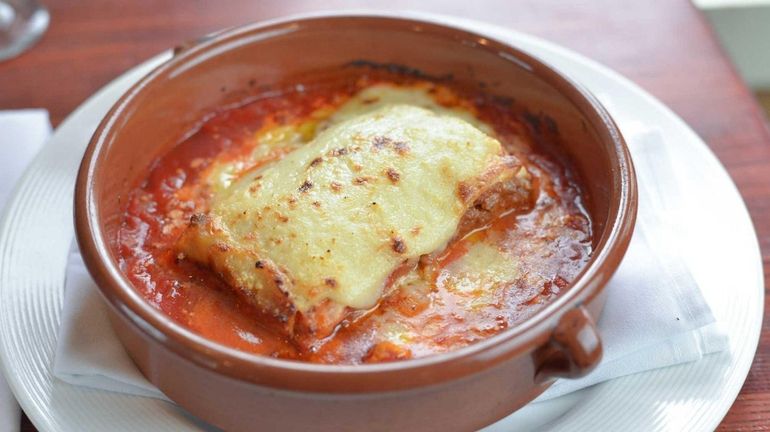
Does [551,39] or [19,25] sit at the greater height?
[551,39]

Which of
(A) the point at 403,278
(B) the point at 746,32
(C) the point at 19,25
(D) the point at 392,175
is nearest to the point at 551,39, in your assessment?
(D) the point at 392,175

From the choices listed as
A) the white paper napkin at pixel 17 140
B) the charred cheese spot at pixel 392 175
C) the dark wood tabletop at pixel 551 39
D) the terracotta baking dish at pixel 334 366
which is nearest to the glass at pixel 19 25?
the dark wood tabletop at pixel 551 39

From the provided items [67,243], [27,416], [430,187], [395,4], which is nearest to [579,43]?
[395,4]

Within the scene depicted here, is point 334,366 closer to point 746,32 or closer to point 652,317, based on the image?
point 652,317

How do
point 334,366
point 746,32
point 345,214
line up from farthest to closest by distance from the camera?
point 746,32, point 345,214, point 334,366

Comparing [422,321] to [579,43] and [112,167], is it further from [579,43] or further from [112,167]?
[579,43]

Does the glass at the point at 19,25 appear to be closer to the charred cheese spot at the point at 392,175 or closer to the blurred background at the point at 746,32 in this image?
the charred cheese spot at the point at 392,175
